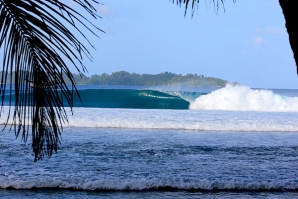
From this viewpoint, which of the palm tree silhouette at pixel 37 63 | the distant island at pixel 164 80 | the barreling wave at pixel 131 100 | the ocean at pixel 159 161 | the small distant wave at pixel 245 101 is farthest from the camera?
the distant island at pixel 164 80

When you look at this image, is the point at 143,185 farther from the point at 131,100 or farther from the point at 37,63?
the point at 131,100

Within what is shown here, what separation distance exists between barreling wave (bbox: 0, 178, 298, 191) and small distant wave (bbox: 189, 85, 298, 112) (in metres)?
16.2

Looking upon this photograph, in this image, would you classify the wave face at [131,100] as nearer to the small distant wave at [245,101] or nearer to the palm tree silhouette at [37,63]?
the small distant wave at [245,101]

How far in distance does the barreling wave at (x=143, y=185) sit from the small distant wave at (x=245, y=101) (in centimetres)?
1618

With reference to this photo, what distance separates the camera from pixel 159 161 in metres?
8.10

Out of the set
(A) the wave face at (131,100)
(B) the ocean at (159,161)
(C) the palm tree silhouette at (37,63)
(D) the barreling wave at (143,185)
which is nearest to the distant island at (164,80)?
(A) the wave face at (131,100)

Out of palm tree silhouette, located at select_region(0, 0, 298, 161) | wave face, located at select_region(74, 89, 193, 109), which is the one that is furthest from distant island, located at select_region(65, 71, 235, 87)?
palm tree silhouette, located at select_region(0, 0, 298, 161)

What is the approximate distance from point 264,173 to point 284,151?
2600 mm

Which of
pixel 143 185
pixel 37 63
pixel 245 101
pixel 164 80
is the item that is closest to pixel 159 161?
pixel 143 185

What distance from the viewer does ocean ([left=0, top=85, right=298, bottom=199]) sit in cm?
634

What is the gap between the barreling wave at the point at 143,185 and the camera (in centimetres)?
636

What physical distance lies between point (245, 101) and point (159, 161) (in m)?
15.6

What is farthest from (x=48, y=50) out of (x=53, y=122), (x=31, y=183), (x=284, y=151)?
(x=284, y=151)

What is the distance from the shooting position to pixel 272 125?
14.8 meters
